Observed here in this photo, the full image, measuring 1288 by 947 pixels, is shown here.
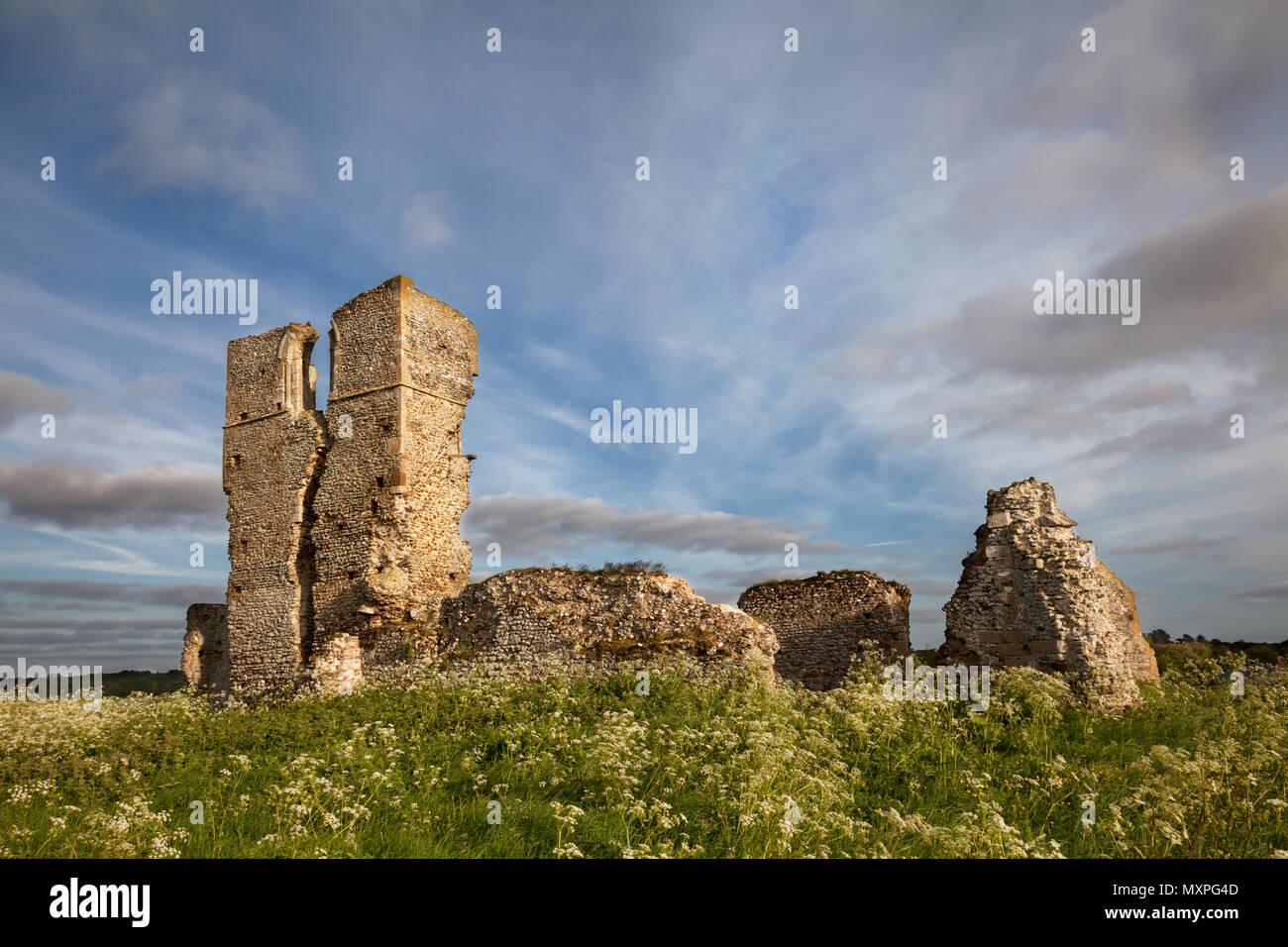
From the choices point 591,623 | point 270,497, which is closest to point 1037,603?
point 591,623

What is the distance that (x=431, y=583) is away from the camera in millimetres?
15734

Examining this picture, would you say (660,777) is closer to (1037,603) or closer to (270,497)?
(1037,603)

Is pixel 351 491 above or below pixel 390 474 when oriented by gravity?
below

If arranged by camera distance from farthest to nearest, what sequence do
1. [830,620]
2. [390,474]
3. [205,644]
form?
[205,644], [830,620], [390,474]

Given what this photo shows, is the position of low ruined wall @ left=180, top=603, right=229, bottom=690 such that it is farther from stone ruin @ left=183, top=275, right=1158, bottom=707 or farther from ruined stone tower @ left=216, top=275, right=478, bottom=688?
ruined stone tower @ left=216, top=275, right=478, bottom=688

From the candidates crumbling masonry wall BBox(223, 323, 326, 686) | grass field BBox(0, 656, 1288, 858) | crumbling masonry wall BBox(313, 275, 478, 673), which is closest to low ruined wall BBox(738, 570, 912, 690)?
grass field BBox(0, 656, 1288, 858)

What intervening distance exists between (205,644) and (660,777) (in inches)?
717

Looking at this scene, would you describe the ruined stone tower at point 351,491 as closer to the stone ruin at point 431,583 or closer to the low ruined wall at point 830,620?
the stone ruin at point 431,583

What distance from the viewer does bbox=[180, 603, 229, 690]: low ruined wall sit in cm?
1930

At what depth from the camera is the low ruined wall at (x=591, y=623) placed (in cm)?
1218
